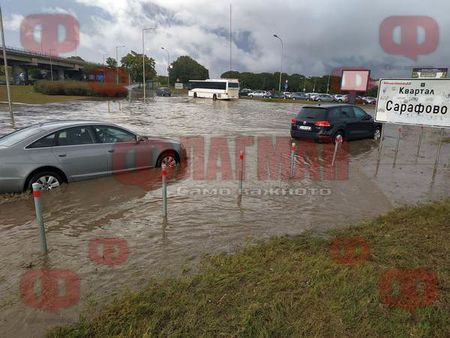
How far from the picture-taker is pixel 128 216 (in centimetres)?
578

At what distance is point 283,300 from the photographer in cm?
324

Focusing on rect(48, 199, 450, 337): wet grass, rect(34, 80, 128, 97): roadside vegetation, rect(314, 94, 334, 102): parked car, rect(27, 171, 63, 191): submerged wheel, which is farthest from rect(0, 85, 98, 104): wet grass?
rect(48, 199, 450, 337): wet grass

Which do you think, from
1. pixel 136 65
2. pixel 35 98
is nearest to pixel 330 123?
pixel 35 98

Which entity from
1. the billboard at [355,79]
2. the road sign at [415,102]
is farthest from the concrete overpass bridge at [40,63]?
the road sign at [415,102]

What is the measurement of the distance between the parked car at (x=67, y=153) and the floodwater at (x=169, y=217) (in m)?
0.30

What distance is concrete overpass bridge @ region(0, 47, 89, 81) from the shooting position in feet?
258

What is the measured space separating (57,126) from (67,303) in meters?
4.60

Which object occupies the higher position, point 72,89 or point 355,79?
point 355,79

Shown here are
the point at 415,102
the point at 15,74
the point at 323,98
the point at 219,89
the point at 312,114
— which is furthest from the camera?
the point at 15,74

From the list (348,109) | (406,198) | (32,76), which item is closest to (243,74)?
(32,76)

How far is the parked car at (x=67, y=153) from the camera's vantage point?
624 centimetres

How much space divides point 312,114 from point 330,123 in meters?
0.83

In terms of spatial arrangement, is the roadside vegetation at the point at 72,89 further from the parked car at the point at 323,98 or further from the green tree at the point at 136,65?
the parked car at the point at 323,98

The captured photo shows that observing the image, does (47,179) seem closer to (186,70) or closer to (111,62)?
(111,62)
